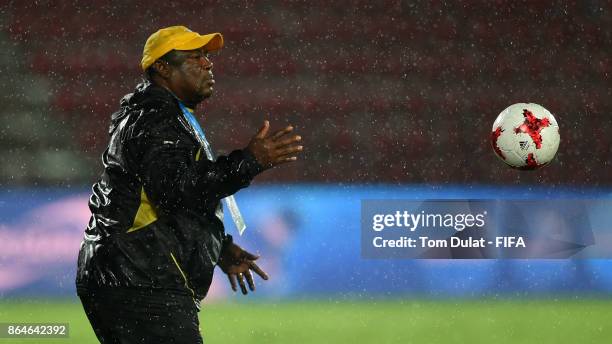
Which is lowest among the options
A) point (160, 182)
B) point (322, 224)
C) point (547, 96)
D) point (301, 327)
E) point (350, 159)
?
point (160, 182)

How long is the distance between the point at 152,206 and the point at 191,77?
0.49 meters

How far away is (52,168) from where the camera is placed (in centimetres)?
549

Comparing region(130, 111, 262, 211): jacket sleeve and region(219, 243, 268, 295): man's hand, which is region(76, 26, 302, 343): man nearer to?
region(130, 111, 262, 211): jacket sleeve

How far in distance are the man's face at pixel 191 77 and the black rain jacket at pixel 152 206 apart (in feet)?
0.52

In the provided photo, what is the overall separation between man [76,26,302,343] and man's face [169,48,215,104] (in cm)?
15

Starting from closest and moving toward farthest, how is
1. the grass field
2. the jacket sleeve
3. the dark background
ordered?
the jacket sleeve → the grass field → the dark background

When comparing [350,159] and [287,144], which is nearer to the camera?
[287,144]

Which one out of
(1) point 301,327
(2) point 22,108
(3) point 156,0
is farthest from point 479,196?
(2) point 22,108

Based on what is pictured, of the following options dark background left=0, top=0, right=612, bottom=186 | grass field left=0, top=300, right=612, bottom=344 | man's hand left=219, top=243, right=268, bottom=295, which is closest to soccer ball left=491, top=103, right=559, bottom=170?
dark background left=0, top=0, right=612, bottom=186

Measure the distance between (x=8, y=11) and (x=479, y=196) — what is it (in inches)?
118

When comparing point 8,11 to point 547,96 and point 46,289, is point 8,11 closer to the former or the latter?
point 46,289

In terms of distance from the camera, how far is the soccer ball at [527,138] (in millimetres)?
4395

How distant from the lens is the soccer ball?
4395mm

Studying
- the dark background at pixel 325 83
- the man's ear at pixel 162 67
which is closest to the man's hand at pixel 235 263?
the man's ear at pixel 162 67
